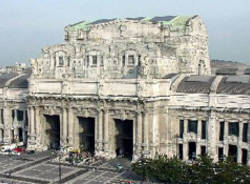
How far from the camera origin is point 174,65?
8212cm

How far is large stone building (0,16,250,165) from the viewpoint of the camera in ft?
225

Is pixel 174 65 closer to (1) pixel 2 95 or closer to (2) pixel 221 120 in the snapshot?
(2) pixel 221 120

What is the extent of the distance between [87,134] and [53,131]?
949 cm

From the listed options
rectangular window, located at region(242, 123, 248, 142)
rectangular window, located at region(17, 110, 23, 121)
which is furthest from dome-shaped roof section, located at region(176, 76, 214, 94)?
rectangular window, located at region(17, 110, 23, 121)

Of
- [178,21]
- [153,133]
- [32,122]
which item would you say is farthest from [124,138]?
[178,21]

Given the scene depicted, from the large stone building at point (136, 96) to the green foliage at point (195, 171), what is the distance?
10.9 metres

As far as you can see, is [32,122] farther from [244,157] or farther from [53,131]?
[244,157]

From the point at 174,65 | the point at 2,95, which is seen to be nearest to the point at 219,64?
the point at 174,65

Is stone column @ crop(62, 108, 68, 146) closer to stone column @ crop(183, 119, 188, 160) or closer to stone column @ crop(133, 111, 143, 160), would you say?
stone column @ crop(133, 111, 143, 160)

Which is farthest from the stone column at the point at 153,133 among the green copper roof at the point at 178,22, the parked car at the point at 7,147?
the parked car at the point at 7,147

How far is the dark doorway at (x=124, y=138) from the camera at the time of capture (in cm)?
7644

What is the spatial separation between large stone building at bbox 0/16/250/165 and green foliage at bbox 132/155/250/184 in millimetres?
10858

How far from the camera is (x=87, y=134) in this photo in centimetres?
8081

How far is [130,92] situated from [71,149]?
701 inches
